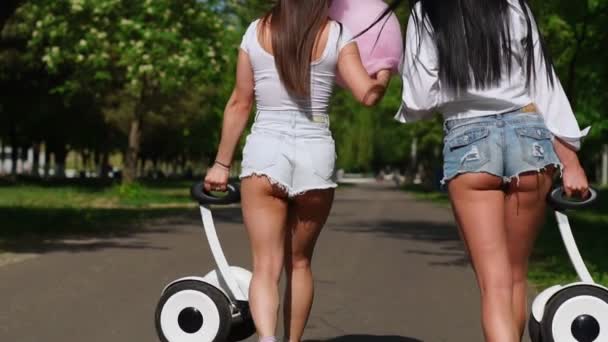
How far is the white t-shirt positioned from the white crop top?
467 mm

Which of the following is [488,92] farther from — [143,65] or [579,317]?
[143,65]

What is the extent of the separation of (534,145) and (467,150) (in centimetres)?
26

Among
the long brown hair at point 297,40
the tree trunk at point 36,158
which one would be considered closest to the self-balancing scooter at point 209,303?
the long brown hair at point 297,40

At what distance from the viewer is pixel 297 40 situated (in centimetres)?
518

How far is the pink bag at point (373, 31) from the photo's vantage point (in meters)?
5.12

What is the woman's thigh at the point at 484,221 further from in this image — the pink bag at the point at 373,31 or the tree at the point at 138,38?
the tree at the point at 138,38

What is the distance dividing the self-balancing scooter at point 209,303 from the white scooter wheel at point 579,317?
1444 millimetres

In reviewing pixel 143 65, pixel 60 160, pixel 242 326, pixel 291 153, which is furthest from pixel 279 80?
pixel 60 160

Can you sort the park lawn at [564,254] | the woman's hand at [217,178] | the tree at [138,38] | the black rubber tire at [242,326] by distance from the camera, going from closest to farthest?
the woman's hand at [217,178] → the black rubber tire at [242,326] → the park lawn at [564,254] → the tree at [138,38]

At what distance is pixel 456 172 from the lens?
188 inches

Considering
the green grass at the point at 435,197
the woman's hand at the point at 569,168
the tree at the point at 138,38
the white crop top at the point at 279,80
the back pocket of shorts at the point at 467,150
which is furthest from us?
the green grass at the point at 435,197

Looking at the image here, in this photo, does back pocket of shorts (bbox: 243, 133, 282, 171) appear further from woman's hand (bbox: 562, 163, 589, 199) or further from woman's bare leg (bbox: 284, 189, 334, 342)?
woman's hand (bbox: 562, 163, 589, 199)

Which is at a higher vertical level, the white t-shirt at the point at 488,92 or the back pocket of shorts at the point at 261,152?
the white t-shirt at the point at 488,92

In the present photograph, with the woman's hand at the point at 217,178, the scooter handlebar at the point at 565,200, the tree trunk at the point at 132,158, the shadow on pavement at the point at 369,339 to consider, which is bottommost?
the tree trunk at the point at 132,158
